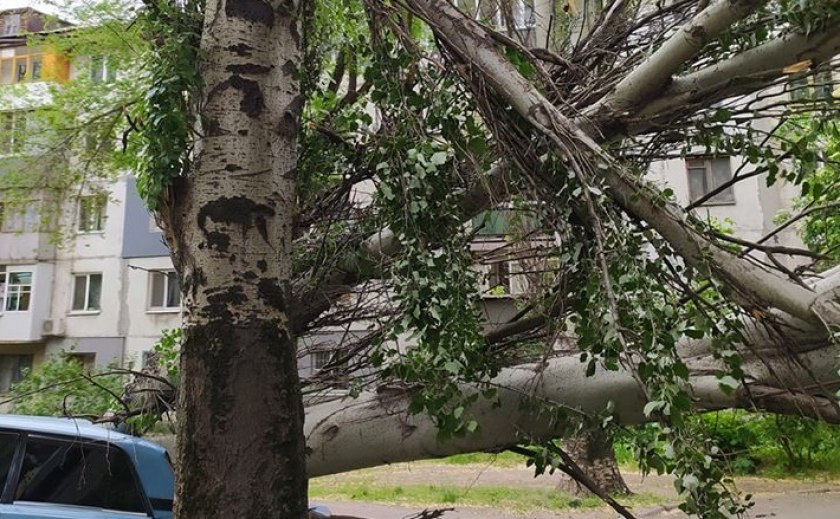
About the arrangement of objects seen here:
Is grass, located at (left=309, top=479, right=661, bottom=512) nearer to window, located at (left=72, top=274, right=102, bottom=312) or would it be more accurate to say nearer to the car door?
the car door

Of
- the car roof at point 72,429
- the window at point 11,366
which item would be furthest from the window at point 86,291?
the car roof at point 72,429

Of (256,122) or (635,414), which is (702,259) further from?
(256,122)

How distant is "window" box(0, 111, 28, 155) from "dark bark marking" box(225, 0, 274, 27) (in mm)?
10868

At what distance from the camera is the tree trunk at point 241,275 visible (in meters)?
1.97

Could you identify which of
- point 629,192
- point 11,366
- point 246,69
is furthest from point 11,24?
point 629,192

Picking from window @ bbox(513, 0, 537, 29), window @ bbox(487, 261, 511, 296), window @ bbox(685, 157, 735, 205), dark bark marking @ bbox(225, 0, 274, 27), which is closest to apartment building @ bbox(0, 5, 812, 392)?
window @ bbox(685, 157, 735, 205)

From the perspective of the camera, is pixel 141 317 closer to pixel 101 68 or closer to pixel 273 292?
pixel 101 68

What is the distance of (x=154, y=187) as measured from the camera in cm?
242

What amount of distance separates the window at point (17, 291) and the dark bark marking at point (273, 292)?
23823 mm

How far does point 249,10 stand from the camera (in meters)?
2.42

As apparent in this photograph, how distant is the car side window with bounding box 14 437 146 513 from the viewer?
412 cm

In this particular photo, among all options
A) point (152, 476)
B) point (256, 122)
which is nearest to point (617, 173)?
point (256, 122)

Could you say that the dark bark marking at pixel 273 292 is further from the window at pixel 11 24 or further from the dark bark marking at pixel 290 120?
the window at pixel 11 24

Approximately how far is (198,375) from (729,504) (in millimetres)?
1590
